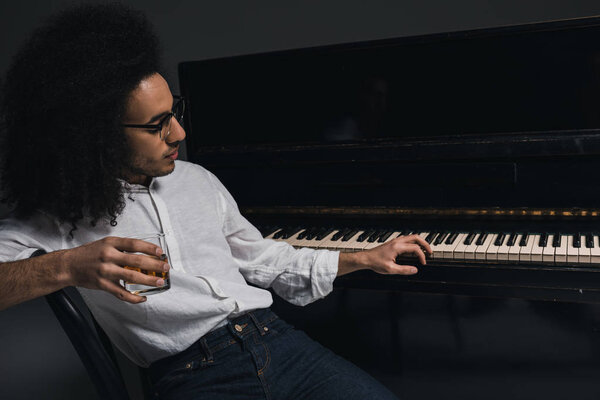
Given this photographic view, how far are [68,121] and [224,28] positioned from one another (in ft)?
6.19

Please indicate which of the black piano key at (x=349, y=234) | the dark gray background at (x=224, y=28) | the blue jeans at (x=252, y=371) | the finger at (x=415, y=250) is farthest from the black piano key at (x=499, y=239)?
the dark gray background at (x=224, y=28)

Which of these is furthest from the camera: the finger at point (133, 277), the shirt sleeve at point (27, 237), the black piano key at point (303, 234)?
the black piano key at point (303, 234)

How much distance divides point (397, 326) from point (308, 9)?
→ 64.5 inches

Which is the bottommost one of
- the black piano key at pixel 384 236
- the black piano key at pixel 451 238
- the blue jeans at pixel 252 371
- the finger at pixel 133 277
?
the blue jeans at pixel 252 371

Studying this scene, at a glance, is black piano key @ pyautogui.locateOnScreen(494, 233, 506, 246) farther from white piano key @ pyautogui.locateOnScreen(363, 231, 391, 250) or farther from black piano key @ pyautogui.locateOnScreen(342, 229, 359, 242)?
black piano key @ pyautogui.locateOnScreen(342, 229, 359, 242)

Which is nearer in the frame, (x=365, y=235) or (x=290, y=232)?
(x=365, y=235)

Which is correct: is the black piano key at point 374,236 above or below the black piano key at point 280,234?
above

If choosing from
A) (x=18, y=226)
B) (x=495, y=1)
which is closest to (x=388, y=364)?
(x=18, y=226)

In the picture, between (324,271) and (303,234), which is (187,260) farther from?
(303,234)

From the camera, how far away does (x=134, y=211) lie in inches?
55.7

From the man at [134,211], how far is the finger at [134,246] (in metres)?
0.15

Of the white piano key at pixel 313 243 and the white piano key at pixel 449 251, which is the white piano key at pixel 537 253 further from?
the white piano key at pixel 313 243

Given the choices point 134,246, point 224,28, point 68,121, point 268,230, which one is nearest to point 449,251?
point 268,230

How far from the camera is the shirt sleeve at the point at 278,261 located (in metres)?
1.57
